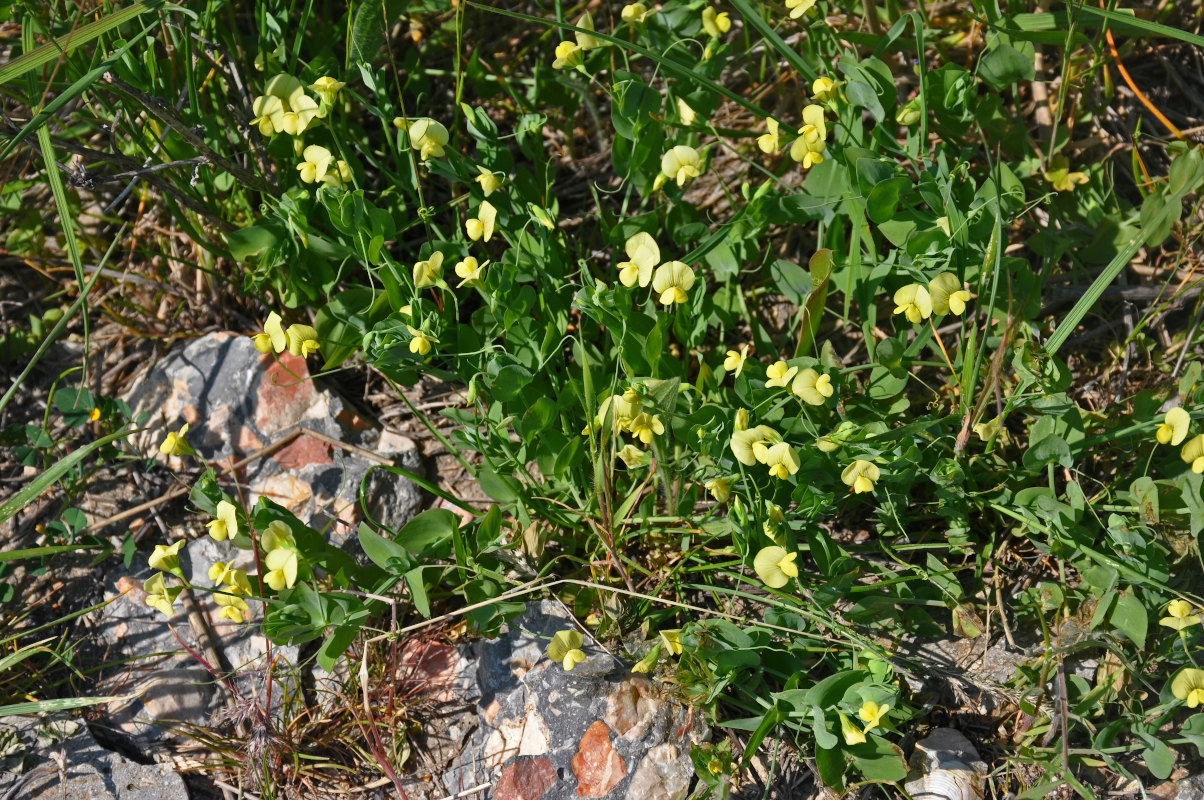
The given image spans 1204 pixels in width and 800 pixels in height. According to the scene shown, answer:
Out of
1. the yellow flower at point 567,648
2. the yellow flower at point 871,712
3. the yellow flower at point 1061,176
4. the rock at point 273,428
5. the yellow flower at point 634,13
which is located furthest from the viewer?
the rock at point 273,428

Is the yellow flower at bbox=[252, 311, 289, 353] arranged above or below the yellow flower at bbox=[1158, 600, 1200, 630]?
above

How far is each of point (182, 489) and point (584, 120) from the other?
4.96 ft

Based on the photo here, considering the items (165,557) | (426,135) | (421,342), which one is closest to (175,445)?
(165,557)

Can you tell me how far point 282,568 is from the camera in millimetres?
1761

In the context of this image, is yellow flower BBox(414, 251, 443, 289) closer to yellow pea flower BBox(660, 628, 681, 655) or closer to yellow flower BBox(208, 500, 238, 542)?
yellow flower BBox(208, 500, 238, 542)

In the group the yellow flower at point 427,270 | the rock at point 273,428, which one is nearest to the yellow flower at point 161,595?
the rock at point 273,428

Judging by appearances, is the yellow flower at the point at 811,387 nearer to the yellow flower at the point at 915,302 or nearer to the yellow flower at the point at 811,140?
the yellow flower at the point at 915,302

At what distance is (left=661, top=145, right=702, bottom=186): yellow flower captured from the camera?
203 centimetres

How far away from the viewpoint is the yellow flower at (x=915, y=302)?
5.97 feet

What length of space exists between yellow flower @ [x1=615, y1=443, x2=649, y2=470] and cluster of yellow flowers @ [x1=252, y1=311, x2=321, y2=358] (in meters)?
0.69

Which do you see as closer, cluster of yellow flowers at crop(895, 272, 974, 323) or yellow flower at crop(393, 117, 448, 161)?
cluster of yellow flowers at crop(895, 272, 974, 323)

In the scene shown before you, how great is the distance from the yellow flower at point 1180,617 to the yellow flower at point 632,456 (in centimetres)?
→ 106

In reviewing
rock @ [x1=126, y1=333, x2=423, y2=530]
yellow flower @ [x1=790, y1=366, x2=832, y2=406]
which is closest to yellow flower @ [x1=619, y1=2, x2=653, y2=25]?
yellow flower @ [x1=790, y1=366, x2=832, y2=406]

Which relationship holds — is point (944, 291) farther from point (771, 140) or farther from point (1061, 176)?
point (1061, 176)
